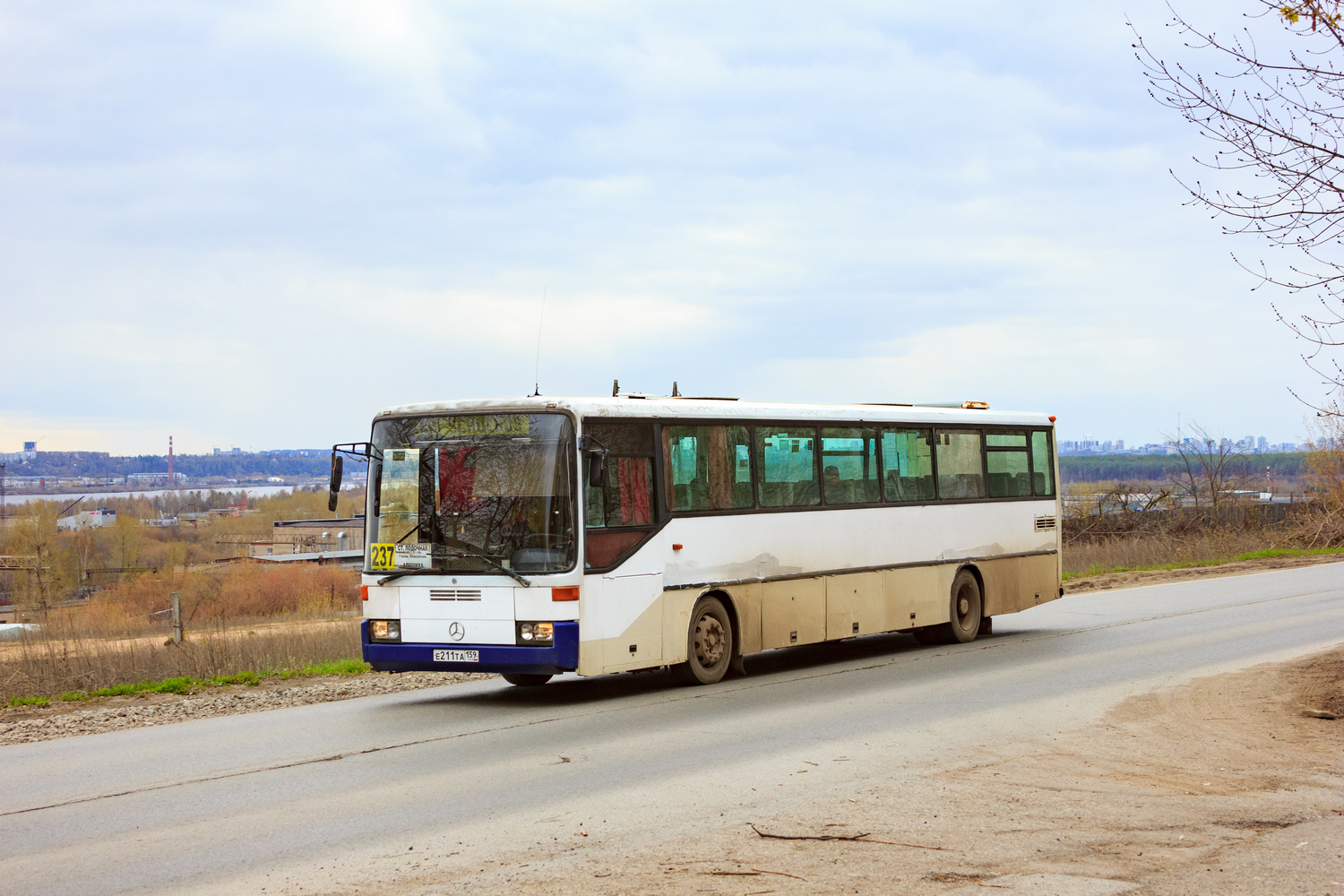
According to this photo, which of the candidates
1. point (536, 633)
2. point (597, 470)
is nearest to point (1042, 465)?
point (597, 470)

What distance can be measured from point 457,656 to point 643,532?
91.0 inches

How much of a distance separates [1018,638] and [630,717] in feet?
28.2

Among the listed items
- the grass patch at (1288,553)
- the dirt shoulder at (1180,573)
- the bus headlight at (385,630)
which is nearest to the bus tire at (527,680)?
the bus headlight at (385,630)

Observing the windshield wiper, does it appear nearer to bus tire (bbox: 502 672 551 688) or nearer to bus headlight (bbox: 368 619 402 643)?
bus headlight (bbox: 368 619 402 643)

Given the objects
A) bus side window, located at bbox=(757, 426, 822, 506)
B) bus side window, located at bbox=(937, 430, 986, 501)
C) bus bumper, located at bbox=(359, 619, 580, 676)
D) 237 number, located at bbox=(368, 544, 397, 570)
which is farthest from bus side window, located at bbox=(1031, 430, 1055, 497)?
237 number, located at bbox=(368, 544, 397, 570)

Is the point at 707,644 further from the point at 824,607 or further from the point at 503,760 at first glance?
the point at 503,760

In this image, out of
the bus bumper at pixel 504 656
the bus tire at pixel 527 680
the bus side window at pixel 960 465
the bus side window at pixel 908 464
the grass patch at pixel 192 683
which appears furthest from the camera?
the bus side window at pixel 960 465

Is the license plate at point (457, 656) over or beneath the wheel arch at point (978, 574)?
beneath

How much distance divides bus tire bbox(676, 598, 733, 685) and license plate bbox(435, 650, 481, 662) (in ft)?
8.09

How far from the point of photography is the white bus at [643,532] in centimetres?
1238

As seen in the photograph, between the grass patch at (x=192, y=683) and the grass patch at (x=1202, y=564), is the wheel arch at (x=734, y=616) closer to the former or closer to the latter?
the grass patch at (x=192, y=683)

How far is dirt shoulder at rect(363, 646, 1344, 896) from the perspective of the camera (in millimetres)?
6133

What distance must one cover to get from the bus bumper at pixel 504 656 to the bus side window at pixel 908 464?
6.01 metres

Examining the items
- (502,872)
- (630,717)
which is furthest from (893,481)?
(502,872)
